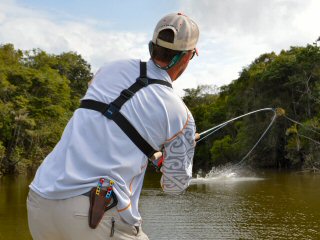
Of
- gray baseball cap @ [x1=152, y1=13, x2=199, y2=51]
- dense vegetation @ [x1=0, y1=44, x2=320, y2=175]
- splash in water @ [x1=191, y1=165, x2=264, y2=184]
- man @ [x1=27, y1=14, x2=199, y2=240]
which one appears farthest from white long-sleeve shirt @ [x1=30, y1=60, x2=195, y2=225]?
dense vegetation @ [x1=0, y1=44, x2=320, y2=175]

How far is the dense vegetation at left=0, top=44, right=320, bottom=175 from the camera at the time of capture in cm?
3691

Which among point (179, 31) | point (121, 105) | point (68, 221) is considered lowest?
point (68, 221)

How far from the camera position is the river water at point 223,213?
47.0ft

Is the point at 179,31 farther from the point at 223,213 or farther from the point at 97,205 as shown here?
the point at 223,213

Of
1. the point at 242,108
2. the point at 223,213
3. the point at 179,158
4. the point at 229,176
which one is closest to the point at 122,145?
the point at 179,158

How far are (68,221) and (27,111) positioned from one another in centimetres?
3709

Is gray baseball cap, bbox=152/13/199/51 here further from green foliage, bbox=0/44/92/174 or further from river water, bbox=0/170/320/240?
green foliage, bbox=0/44/92/174

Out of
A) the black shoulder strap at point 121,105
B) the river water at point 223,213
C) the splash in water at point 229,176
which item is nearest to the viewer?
the black shoulder strap at point 121,105

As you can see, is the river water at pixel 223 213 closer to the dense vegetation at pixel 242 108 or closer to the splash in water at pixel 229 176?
the splash in water at pixel 229 176

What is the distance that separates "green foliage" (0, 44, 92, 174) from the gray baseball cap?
34.3 metres

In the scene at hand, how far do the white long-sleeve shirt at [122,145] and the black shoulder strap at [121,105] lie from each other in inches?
0.6

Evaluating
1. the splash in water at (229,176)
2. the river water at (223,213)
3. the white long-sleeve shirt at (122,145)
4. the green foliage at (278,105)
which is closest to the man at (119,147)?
the white long-sleeve shirt at (122,145)

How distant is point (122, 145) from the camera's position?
1.72 m

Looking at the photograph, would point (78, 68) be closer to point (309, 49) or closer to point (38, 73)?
point (38, 73)
